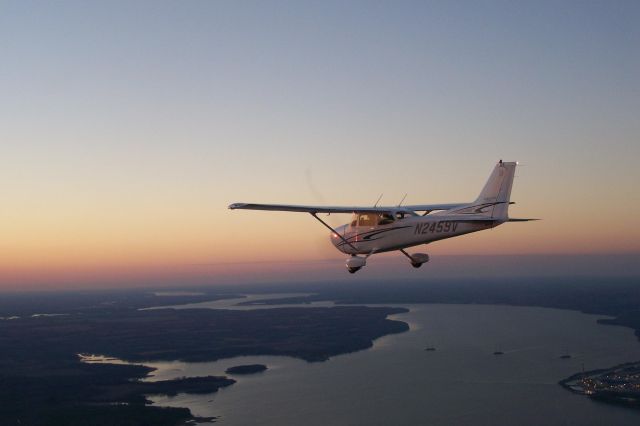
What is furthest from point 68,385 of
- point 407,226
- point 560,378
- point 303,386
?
point 407,226

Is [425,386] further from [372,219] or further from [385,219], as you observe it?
[385,219]

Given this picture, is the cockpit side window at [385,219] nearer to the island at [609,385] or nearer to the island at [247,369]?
the island at [609,385]

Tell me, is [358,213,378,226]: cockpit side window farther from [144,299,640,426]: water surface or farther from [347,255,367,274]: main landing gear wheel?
[144,299,640,426]: water surface

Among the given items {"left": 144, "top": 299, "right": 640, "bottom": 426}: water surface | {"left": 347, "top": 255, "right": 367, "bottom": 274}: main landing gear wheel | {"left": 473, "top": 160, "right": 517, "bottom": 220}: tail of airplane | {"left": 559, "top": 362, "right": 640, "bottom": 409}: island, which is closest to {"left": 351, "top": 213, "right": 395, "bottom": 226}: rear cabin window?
{"left": 347, "top": 255, "right": 367, "bottom": 274}: main landing gear wheel

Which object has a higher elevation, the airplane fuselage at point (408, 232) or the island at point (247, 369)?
the airplane fuselage at point (408, 232)

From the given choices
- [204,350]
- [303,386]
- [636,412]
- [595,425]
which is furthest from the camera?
[204,350]

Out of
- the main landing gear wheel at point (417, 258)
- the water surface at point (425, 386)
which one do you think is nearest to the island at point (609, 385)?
the water surface at point (425, 386)

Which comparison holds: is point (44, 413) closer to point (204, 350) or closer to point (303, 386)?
point (303, 386)

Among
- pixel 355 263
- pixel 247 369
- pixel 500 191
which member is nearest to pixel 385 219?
pixel 355 263
